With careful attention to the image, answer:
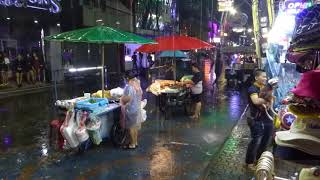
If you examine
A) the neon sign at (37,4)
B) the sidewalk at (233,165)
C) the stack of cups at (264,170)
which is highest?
the neon sign at (37,4)

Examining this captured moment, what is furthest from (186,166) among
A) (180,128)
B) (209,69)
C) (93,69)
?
(93,69)

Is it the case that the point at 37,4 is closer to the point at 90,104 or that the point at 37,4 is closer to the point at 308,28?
the point at 90,104

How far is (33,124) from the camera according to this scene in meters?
12.0

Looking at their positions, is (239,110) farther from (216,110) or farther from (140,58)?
(140,58)

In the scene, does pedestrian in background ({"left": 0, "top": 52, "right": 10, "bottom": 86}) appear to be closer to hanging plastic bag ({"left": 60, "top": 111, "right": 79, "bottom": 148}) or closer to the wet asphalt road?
the wet asphalt road

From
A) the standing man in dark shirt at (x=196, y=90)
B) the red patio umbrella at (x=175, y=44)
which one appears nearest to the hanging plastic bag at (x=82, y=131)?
the standing man in dark shirt at (x=196, y=90)

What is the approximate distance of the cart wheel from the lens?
923cm

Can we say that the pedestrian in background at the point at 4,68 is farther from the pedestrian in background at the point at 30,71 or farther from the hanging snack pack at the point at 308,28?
the hanging snack pack at the point at 308,28

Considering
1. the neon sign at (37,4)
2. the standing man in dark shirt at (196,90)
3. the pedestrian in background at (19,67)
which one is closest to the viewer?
the standing man in dark shirt at (196,90)

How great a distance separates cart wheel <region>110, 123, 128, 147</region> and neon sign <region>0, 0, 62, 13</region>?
1399 cm

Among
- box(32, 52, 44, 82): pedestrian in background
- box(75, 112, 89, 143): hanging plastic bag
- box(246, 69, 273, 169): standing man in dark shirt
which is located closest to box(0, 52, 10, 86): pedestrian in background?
box(32, 52, 44, 82): pedestrian in background

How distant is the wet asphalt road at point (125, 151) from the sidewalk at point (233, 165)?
21 centimetres

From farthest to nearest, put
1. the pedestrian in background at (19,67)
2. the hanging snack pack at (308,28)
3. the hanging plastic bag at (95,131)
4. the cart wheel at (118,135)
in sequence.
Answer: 1. the pedestrian in background at (19,67)
2. the cart wheel at (118,135)
3. the hanging plastic bag at (95,131)
4. the hanging snack pack at (308,28)

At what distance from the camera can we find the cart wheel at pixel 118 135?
923cm
